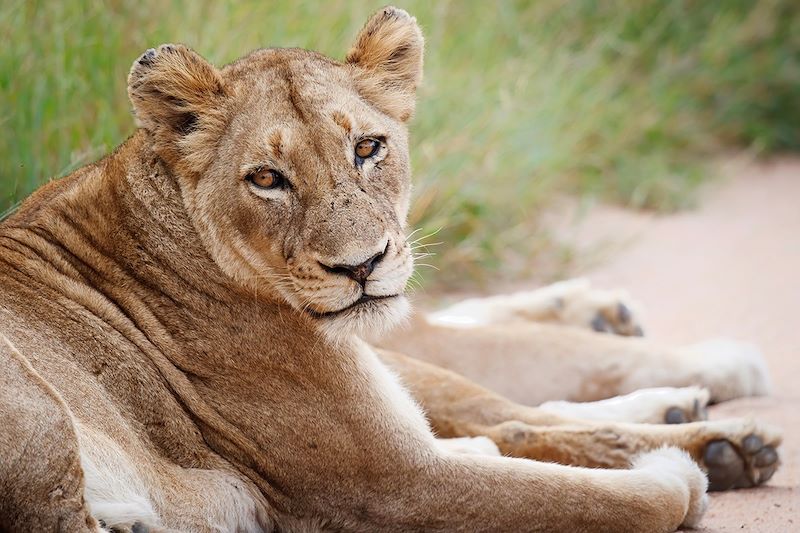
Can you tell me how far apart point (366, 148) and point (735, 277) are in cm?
426

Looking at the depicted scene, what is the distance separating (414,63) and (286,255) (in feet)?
3.29

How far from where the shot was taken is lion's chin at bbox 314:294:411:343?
336 centimetres

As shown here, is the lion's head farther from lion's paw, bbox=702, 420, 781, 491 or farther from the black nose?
lion's paw, bbox=702, 420, 781, 491

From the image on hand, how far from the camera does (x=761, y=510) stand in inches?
149

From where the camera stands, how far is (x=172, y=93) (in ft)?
11.8

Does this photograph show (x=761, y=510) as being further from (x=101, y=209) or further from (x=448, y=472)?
(x=101, y=209)

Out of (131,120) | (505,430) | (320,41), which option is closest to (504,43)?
(320,41)

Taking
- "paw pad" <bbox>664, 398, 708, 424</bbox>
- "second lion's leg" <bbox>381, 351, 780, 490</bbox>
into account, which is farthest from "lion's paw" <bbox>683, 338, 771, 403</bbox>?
"second lion's leg" <bbox>381, 351, 780, 490</bbox>

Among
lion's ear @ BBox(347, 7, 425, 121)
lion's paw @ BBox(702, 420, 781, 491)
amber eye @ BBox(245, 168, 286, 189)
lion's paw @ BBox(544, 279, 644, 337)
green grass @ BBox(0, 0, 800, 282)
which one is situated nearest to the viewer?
amber eye @ BBox(245, 168, 286, 189)

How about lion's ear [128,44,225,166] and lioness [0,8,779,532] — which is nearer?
lioness [0,8,779,532]

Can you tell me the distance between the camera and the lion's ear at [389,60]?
3.87 meters

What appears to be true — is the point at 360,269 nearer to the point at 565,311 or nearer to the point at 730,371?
the point at 730,371

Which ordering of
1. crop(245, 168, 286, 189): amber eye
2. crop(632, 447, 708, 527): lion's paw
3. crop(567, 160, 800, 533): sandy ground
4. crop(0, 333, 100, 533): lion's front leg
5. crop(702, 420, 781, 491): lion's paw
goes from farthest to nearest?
crop(567, 160, 800, 533): sandy ground
crop(702, 420, 781, 491): lion's paw
crop(632, 447, 708, 527): lion's paw
crop(245, 168, 286, 189): amber eye
crop(0, 333, 100, 533): lion's front leg

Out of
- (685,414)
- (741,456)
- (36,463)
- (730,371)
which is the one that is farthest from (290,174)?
(730,371)
